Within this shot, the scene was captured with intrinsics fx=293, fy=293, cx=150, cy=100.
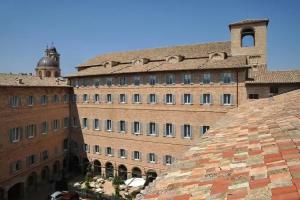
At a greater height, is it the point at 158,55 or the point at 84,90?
the point at 158,55

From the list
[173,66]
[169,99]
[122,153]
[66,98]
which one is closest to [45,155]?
[66,98]

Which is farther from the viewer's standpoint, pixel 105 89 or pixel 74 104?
pixel 74 104

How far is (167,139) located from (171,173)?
28.3 metres

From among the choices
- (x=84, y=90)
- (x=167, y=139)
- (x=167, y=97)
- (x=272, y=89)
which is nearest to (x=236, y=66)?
(x=272, y=89)

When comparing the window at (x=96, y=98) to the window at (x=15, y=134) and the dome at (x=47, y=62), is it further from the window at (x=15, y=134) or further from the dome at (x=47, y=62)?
the dome at (x=47, y=62)

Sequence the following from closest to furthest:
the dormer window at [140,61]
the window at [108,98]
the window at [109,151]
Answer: the dormer window at [140,61], the window at [108,98], the window at [109,151]

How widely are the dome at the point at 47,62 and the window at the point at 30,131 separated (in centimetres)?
3683

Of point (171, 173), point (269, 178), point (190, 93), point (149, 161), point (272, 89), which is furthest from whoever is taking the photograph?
point (149, 161)

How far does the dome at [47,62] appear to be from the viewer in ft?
219

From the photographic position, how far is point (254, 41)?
34750mm

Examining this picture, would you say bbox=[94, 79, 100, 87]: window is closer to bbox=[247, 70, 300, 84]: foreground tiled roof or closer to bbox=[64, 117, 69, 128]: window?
bbox=[64, 117, 69, 128]: window

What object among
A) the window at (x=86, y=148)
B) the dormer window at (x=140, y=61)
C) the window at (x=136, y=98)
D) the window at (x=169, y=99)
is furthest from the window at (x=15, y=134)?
the window at (x=169, y=99)

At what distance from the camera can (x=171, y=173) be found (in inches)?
190

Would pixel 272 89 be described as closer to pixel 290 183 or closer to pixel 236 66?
pixel 236 66
